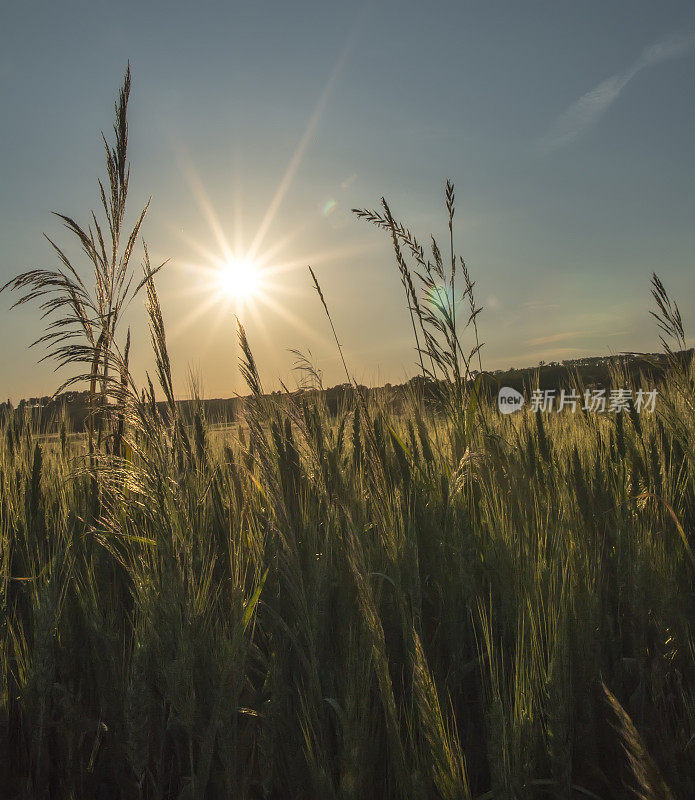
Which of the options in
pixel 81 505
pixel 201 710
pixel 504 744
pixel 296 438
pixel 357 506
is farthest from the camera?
pixel 81 505

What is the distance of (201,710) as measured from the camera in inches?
40.6

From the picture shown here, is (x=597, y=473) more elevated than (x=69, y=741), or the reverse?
(x=597, y=473)

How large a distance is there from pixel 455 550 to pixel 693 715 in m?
0.58

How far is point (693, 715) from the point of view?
1043 mm


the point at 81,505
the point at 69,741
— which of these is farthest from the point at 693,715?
the point at 81,505

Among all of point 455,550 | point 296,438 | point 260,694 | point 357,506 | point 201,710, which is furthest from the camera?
point 296,438

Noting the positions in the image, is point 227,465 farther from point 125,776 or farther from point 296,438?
point 125,776

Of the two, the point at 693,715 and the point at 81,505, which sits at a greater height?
the point at 81,505

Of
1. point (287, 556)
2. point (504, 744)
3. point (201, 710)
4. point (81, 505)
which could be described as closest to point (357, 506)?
point (287, 556)

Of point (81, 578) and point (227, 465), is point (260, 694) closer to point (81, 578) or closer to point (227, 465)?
point (81, 578)

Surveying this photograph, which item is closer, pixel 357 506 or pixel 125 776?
pixel 125 776

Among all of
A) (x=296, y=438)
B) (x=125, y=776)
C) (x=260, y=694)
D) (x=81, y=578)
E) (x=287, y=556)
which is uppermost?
(x=296, y=438)

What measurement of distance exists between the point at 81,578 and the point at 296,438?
0.73 m

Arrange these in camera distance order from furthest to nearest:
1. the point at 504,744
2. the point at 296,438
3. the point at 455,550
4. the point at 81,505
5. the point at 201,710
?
1. the point at 81,505
2. the point at 296,438
3. the point at 455,550
4. the point at 201,710
5. the point at 504,744
